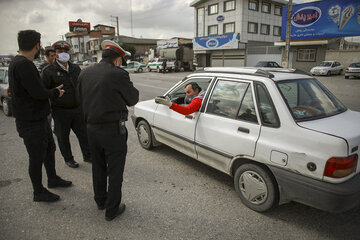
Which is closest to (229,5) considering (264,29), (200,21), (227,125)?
(200,21)

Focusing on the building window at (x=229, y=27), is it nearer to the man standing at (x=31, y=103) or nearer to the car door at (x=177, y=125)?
the car door at (x=177, y=125)

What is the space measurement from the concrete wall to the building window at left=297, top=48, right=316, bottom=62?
1.73m

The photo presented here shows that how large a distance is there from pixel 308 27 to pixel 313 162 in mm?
29525

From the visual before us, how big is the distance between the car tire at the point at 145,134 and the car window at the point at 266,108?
2.35m

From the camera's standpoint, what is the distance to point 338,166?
2.23m

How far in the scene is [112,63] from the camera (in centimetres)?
256

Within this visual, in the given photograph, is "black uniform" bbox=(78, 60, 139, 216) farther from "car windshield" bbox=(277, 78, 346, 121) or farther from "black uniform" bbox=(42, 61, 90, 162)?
"car windshield" bbox=(277, 78, 346, 121)

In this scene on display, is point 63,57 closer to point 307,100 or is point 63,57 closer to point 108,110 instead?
point 108,110

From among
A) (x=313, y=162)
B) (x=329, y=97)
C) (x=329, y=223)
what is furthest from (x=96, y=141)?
(x=329, y=97)

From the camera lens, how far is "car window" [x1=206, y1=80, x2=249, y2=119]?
3.10 meters

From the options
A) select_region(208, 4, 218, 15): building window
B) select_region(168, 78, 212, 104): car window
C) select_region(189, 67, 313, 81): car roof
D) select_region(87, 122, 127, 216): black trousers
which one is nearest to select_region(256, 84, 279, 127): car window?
select_region(189, 67, 313, 81): car roof

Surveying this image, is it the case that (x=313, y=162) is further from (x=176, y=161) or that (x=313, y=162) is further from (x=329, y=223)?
(x=176, y=161)

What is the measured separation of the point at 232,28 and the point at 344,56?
16.1 meters

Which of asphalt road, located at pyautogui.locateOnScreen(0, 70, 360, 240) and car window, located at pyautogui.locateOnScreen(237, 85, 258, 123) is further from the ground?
car window, located at pyautogui.locateOnScreen(237, 85, 258, 123)
